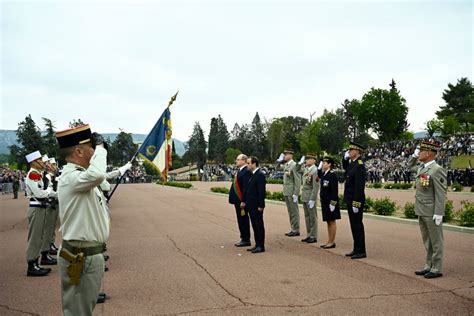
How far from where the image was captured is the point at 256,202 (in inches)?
338

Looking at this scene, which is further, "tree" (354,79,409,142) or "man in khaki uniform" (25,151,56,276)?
"tree" (354,79,409,142)

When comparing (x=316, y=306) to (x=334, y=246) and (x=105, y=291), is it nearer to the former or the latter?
(x=105, y=291)

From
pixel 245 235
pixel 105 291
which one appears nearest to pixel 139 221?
pixel 245 235

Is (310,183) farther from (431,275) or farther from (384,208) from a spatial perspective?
(384,208)

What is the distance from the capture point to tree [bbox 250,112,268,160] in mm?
104475

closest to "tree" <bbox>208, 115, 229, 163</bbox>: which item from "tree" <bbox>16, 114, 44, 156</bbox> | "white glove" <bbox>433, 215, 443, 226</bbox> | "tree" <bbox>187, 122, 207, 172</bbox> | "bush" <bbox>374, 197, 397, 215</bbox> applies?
"tree" <bbox>187, 122, 207, 172</bbox>

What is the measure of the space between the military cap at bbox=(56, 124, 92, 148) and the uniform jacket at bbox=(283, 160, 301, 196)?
7.51m

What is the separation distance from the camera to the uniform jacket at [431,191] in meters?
6.23

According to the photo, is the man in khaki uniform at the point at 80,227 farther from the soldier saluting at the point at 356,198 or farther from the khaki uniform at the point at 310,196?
the khaki uniform at the point at 310,196

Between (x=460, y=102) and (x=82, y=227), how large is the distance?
92.3 m

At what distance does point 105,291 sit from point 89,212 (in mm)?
2911

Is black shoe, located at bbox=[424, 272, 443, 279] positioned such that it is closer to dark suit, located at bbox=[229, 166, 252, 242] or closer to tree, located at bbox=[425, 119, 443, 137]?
dark suit, located at bbox=[229, 166, 252, 242]

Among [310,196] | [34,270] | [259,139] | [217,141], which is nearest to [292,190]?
[310,196]

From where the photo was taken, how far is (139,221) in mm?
13688
